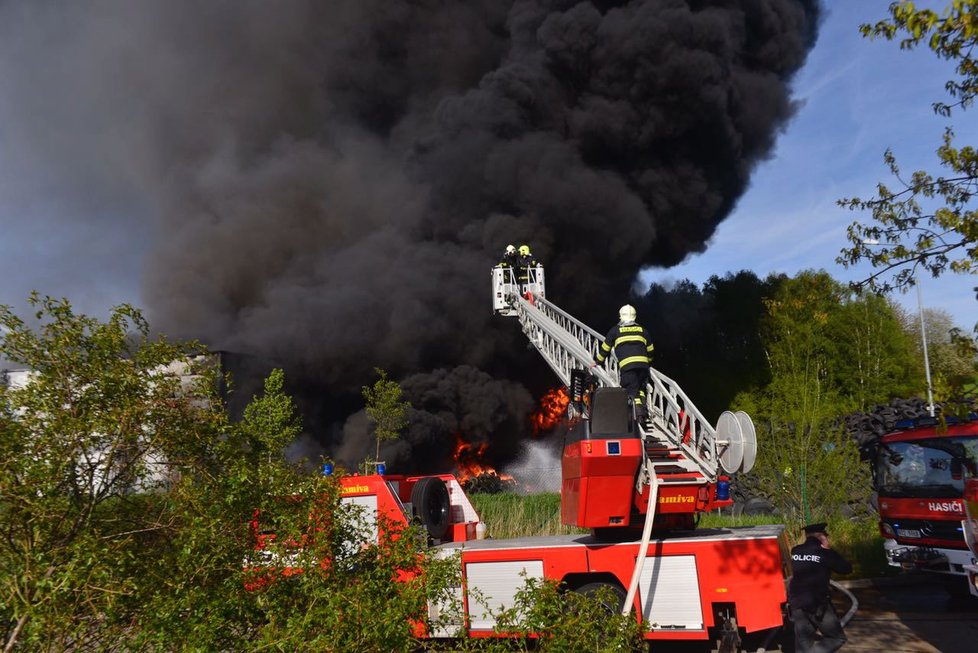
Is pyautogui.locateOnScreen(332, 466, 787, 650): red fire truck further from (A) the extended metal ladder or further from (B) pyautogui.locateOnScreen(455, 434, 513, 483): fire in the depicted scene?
(B) pyautogui.locateOnScreen(455, 434, 513, 483): fire

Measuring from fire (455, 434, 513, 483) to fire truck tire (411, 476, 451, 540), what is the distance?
17.8m

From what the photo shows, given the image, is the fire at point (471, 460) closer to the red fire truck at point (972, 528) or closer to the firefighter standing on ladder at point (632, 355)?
the firefighter standing on ladder at point (632, 355)

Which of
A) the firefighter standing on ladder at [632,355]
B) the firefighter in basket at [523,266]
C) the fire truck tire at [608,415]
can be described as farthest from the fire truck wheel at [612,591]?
the firefighter in basket at [523,266]

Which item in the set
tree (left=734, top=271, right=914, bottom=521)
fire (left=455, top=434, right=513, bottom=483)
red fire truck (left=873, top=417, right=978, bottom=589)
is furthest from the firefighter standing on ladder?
fire (left=455, top=434, right=513, bottom=483)

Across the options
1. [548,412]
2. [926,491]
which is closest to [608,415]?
[926,491]

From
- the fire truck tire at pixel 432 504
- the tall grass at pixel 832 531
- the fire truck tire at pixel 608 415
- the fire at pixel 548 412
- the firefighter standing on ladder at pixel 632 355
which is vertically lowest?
the tall grass at pixel 832 531

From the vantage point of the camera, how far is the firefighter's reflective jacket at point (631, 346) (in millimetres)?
7441

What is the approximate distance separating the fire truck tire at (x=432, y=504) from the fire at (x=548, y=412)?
68.8 feet

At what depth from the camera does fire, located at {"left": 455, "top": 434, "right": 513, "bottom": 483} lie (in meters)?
25.9

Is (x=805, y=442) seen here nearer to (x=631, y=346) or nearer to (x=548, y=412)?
(x=631, y=346)

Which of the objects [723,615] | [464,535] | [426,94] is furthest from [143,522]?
[426,94]

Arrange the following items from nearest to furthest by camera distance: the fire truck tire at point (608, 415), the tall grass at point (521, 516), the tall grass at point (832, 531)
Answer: the fire truck tire at point (608, 415) < the tall grass at point (832, 531) < the tall grass at point (521, 516)

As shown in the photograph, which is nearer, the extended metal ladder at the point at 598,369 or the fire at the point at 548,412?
the extended metal ladder at the point at 598,369

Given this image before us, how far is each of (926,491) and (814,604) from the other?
17.0 feet
